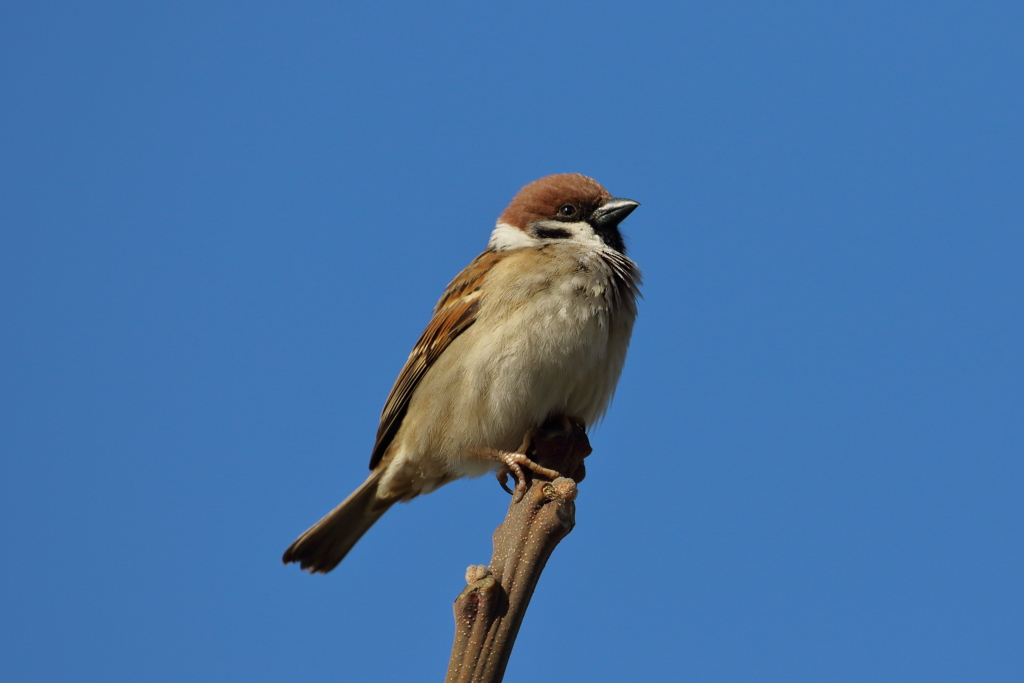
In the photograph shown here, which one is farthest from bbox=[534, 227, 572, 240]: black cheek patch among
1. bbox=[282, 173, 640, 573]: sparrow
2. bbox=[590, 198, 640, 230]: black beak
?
bbox=[590, 198, 640, 230]: black beak

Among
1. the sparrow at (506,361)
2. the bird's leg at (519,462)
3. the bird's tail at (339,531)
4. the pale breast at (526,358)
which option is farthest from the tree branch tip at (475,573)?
the bird's tail at (339,531)

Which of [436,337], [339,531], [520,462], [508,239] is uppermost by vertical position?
[508,239]

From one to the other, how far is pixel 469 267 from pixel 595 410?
91 centimetres

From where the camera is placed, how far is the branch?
2.02 m

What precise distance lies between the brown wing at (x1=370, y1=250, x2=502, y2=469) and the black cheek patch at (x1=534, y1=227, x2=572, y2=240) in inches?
12.6

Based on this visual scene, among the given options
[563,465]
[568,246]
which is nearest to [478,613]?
[563,465]

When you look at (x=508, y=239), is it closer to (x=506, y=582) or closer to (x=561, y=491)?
(x=561, y=491)

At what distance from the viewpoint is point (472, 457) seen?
3.84 m

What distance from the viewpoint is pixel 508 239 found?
461 centimetres

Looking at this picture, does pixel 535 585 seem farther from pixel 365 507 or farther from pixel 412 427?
pixel 365 507

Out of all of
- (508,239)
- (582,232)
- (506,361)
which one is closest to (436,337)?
(506,361)

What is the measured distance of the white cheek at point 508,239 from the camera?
4.46 meters

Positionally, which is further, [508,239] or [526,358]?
[508,239]

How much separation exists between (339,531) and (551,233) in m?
1.73
